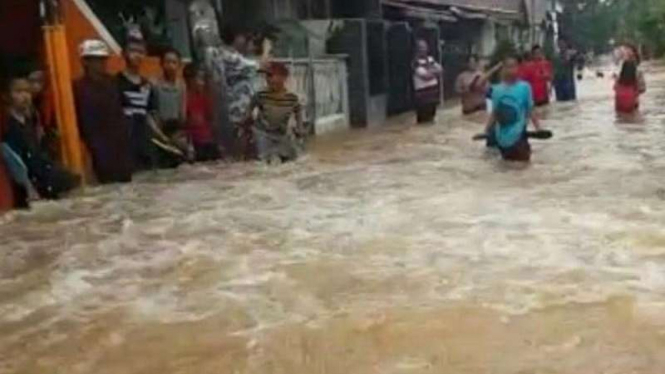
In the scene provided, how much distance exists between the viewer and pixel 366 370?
437cm

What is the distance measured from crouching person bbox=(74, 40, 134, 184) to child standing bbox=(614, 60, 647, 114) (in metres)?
9.28

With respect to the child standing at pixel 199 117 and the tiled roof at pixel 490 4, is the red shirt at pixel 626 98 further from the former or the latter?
the tiled roof at pixel 490 4

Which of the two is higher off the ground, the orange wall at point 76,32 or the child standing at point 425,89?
the orange wall at point 76,32

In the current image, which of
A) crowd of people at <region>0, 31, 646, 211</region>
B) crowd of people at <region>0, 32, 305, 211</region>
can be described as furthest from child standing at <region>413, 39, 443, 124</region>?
crowd of people at <region>0, 32, 305, 211</region>

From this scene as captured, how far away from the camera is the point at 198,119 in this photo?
464 inches

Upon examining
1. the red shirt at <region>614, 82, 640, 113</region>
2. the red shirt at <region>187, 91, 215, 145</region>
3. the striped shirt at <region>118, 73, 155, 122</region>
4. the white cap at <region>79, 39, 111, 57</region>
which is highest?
the white cap at <region>79, 39, 111, 57</region>

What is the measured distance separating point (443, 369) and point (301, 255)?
7.81ft

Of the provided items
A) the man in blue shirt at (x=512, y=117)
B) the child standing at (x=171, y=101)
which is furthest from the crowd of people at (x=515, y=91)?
the child standing at (x=171, y=101)

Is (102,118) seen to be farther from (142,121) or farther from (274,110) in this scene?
(274,110)

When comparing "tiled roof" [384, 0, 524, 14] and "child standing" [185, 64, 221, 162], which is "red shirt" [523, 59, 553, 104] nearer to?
"tiled roof" [384, 0, 524, 14]

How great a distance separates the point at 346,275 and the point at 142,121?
5.22 meters

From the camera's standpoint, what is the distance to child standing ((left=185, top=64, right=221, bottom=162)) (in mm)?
11734

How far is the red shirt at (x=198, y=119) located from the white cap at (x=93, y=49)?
1596mm

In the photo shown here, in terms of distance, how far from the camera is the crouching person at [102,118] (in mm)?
10000
